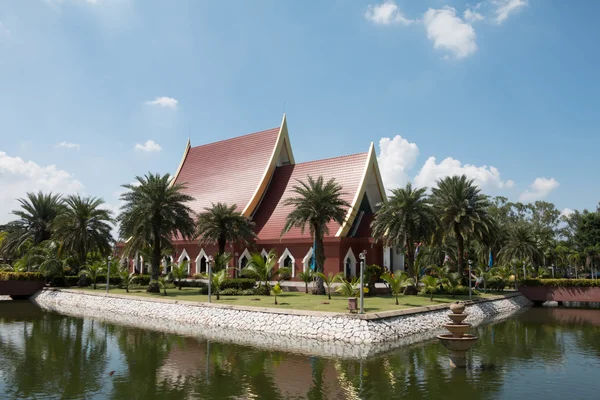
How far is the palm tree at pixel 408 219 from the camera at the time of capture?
2864 centimetres

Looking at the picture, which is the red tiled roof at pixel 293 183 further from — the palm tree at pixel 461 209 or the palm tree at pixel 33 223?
the palm tree at pixel 33 223

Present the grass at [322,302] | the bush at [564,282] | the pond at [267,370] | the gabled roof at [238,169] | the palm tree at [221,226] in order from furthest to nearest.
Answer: the gabled roof at [238,169], the bush at [564,282], the palm tree at [221,226], the grass at [322,302], the pond at [267,370]

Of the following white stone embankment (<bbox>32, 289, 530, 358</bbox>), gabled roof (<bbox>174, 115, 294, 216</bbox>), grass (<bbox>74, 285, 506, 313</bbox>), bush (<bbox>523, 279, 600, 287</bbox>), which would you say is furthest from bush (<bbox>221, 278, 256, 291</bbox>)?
bush (<bbox>523, 279, 600, 287</bbox>)

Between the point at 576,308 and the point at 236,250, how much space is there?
25636mm

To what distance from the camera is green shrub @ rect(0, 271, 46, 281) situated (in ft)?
112

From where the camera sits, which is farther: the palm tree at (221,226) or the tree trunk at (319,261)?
the palm tree at (221,226)

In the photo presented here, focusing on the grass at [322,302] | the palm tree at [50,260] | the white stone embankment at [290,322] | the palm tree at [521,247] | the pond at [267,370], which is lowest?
the pond at [267,370]

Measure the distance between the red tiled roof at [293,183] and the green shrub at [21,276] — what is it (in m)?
16.9

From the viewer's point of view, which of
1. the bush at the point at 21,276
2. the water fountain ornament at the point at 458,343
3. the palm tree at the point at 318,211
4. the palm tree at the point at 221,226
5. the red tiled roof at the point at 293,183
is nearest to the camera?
the water fountain ornament at the point at 458,343

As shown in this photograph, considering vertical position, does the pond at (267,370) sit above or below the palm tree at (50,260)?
below

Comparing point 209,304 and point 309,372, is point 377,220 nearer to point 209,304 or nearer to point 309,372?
point 209,304

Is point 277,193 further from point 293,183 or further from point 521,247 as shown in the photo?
point 521,247

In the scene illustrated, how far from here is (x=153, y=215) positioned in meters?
30.3

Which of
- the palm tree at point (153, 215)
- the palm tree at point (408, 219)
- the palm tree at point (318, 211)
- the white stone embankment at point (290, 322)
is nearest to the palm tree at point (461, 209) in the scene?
the palm tree at point (408, 219)
